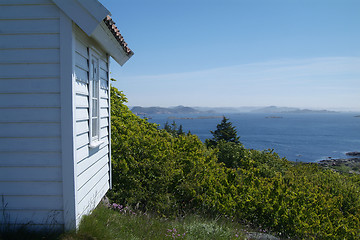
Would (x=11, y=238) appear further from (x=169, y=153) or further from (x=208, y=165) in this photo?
(x=208, y=165)

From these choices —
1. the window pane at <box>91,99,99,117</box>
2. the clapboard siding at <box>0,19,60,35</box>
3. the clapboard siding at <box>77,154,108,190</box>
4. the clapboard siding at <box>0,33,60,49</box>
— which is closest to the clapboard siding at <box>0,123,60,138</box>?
the clapboard siding at <box>77,154,108,190</box>

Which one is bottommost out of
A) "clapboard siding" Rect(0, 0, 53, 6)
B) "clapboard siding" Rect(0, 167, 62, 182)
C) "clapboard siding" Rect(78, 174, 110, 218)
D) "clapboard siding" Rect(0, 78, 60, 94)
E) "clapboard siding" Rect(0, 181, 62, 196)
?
"clapboard siding" Rect(78, 174, 110, 218)

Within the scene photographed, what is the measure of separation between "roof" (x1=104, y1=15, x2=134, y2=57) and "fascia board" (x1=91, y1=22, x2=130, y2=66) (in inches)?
2.3

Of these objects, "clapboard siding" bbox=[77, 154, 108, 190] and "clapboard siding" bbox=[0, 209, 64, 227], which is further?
"clapboard siding" bbox=[77, 154, 108, 190]

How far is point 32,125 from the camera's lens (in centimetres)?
436

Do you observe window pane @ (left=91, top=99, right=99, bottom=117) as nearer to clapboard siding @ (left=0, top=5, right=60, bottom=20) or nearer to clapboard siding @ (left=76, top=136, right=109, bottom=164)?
clapboard siding @ (left=76, top=136, right=109, bottom=164)

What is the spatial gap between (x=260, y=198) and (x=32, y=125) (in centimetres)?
546

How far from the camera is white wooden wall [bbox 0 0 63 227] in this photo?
4336 mm

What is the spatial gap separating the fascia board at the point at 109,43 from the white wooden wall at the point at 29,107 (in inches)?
30.9

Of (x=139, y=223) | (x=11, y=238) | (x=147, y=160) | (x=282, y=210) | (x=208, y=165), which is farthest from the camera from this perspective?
(x=208, y=165)

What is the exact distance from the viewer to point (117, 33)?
19.2ft

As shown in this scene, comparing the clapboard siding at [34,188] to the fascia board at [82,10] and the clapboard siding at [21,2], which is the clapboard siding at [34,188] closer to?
the fascia board at [82,10]

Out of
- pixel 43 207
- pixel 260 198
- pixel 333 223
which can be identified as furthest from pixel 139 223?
pixel 333 223

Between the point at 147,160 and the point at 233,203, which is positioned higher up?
the point at 147,160
